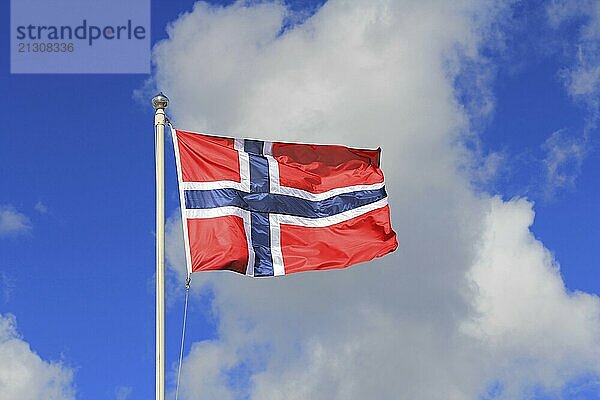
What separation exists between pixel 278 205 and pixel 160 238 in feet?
16.2

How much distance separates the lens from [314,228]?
29031 mm

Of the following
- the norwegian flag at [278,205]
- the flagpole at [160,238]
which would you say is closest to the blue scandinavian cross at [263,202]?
the norwegian flag at [278,205]

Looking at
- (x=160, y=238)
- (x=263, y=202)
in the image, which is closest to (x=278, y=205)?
(x=263, y=202)

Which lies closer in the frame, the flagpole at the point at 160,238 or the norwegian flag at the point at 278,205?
the flagpole at the point at 160,238

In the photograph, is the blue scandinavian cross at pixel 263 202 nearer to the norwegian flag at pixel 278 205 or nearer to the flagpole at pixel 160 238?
the norwegian flag at pixel 278 205

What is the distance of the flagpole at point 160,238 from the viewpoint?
922 inches

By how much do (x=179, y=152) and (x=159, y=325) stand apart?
5.02 meters

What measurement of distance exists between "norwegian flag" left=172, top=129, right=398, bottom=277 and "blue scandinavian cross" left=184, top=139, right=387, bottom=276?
0.03 metres

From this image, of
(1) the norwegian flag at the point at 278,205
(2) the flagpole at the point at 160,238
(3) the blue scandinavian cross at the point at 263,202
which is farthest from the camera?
(3) the blue scandinavian cross at the point at 263,202

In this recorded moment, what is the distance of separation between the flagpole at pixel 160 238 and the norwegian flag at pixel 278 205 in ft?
2.95

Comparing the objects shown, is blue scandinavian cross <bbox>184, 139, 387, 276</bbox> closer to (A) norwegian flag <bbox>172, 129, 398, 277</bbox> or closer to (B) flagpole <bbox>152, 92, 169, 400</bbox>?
(A) norwegian flag <bbox>172, 129, 398, 277</bbox>

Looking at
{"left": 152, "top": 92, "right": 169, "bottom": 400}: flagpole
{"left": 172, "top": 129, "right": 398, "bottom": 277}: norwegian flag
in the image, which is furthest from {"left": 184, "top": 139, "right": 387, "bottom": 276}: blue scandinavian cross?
{"left": 152, "top": 92, "right": 169, "bottom": 400}: flagpole

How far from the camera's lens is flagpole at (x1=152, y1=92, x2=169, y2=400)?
23406 millimetres

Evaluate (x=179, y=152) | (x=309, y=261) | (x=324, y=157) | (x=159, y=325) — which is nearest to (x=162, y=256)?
(x=159, y=325)
